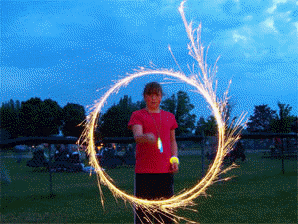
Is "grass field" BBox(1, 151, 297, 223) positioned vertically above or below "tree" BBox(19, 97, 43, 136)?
below

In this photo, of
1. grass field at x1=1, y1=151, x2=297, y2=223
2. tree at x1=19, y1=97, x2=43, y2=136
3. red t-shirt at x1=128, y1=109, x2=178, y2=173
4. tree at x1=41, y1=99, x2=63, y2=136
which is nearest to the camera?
red t-shirt at x1=128, y1=109, x2=178, y2=173

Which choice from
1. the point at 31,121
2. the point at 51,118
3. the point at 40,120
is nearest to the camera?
the point at 40,120

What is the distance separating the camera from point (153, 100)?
335 centimetres

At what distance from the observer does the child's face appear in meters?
3.34

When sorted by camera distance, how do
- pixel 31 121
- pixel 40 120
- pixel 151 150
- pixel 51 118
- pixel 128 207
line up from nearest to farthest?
pixel 151 150 < pixel 128 207 < pixel 40 120 < pixel 31 121 < pixel 51 118

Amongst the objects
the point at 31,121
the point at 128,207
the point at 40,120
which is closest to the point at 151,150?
the point at 128,207

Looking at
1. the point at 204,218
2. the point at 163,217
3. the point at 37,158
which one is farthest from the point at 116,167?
the point at 163,217

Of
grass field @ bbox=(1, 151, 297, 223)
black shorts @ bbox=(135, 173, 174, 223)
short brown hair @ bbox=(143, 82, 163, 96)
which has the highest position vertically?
short brown hair @ bbox=(143, 82, 163, 96)

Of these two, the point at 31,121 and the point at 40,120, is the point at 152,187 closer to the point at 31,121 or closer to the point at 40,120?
the point at 40,120

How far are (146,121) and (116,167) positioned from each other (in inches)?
602

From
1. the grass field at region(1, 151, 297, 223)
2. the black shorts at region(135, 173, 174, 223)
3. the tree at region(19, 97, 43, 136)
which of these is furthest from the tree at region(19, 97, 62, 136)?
the black shorts at region(135, 173, 174, 223)

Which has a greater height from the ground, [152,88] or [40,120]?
[40,120]

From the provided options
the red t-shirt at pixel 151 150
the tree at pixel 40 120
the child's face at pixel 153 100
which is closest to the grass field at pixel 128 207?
the red t-shirt at pixel 151 150

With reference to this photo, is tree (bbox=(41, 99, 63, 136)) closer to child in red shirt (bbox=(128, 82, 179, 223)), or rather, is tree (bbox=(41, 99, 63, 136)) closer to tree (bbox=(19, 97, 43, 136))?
tree (bbox=(19, 97, 43, 136))
